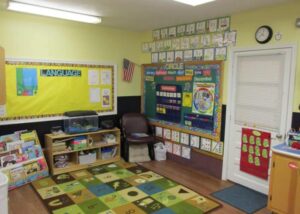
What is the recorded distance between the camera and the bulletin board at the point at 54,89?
150 inches

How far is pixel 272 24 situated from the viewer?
10.5 ft

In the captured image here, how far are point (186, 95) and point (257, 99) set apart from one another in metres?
1.25

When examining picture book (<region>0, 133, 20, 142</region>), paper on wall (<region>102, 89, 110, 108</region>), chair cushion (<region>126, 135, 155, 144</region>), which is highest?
paper on wall (<region>102, 89, 110, 108</region>)

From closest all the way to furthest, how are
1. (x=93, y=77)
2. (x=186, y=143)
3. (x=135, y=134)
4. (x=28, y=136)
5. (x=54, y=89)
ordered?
1. (x=28, y=136)
2. (x=54, y=89)
3. (x=186, y=143)
4. (x=93, y=77)
5. (x=135, y=134)

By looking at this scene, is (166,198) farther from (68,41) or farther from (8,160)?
(68,41)

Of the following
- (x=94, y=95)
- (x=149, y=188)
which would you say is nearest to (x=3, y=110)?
(x=94, y=95)

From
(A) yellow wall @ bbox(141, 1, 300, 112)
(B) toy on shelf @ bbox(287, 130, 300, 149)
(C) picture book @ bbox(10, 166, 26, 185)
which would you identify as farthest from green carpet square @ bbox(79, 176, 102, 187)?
(B) toy on shelf @ bbox(287, 130, 300, 149)

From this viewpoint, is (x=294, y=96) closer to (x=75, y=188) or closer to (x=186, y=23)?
(x=186, y=23)

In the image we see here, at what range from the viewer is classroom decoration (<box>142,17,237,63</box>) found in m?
3.74

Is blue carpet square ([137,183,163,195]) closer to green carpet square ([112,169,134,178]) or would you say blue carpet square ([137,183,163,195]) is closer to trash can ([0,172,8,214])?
green carpet square ([112,169,134,178])

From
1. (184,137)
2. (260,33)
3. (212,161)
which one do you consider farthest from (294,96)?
(184,137)

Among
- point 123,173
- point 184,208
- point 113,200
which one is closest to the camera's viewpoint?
point 184,208

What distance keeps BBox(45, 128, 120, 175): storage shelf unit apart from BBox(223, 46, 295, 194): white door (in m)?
1.99

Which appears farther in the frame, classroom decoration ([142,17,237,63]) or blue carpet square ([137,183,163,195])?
classroom decoration ([142,17,237,63])
